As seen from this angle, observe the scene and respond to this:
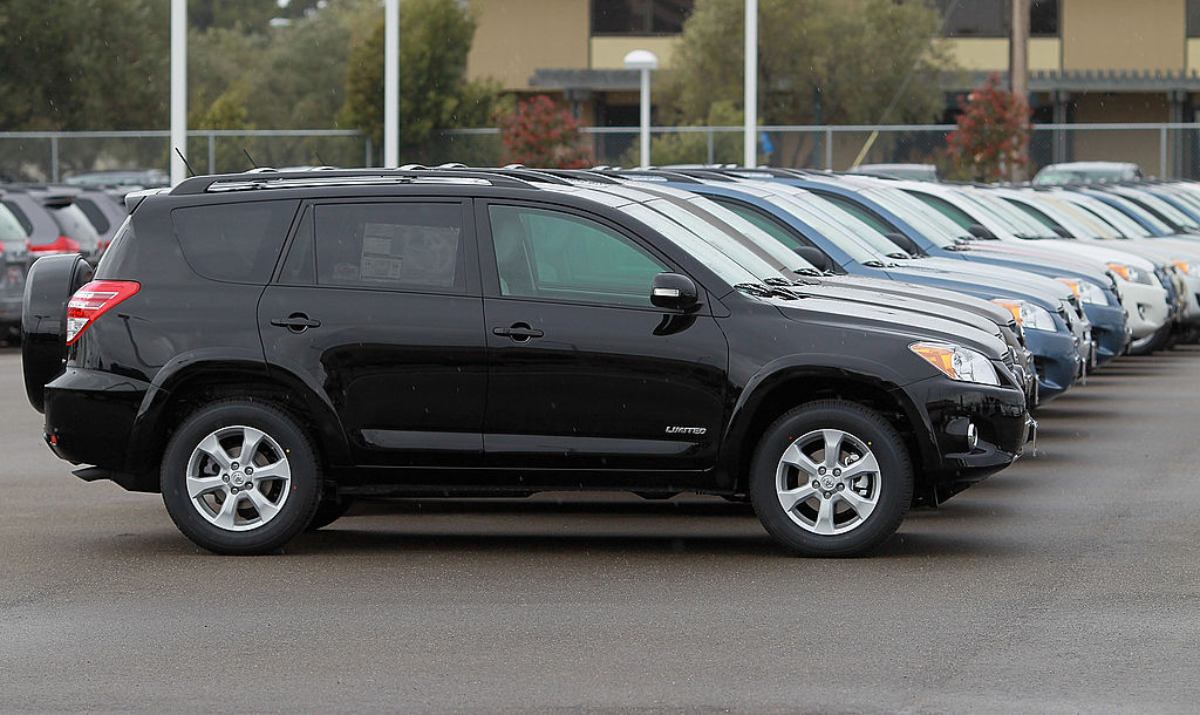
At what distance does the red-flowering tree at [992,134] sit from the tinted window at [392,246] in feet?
110

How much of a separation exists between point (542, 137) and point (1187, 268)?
1903cm

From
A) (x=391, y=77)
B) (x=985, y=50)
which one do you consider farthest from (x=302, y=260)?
(x=985, y=50)

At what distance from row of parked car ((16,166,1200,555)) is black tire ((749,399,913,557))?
0.01m

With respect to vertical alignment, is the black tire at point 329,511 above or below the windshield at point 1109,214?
below

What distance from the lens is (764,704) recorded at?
6.58 metres

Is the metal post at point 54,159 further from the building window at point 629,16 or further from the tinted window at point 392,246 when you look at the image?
the tinted window at point 392,246

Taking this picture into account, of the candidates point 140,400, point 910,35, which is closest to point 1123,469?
point 140,400

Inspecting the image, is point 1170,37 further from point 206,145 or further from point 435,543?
point 435,543

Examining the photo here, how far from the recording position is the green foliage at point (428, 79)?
46.7 m

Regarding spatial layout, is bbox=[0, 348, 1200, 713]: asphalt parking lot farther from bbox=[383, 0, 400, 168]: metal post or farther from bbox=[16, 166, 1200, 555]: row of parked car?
bbox=[383, 0, 400, 168]: metal post

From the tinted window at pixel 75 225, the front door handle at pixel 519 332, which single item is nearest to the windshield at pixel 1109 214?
the tinted window at pixel 75 225

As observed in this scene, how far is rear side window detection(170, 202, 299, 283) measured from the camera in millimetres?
9664

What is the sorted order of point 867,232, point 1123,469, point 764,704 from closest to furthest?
point 764,704
point 1123,469
point 867,232

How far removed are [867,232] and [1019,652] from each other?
24.5 ft
